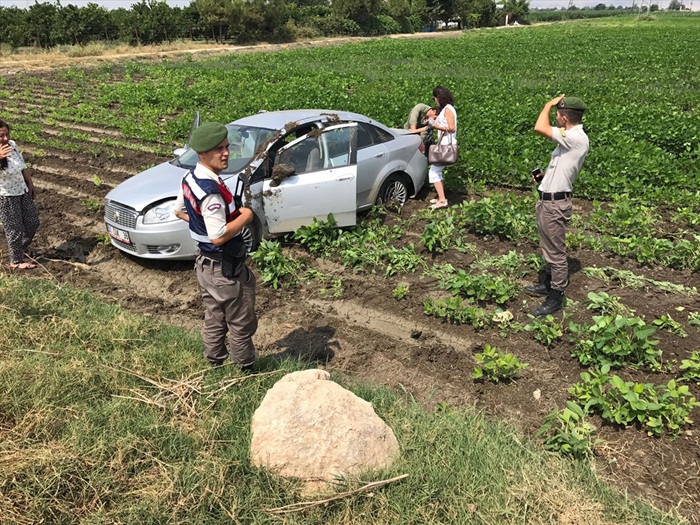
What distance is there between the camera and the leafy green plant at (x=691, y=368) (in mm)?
4066

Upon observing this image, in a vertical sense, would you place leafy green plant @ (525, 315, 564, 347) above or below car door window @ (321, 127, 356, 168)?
below

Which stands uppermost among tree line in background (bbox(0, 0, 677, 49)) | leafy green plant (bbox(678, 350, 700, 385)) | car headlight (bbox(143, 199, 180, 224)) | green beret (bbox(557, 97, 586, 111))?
tree line in background (bbox(0, 0, 677, 49))

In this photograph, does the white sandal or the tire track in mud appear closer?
the tire track in mud

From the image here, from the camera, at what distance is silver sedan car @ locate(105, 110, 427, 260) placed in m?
6.12

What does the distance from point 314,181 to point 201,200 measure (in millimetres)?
3059

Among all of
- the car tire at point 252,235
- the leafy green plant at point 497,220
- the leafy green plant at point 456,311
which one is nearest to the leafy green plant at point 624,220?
the leafy green plant at point 497,220

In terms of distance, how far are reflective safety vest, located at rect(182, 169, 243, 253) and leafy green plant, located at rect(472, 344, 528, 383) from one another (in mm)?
2316

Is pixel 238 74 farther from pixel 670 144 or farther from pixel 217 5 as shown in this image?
pixel 217 5

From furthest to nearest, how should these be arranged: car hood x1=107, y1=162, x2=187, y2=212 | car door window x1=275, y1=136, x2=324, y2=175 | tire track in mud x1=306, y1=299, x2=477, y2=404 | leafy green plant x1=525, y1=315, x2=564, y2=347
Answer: car door window x1=275, y1=136, x2=324, y2=175, car hood x1=107, y1=162, x2=187, y2=212, leafy green plant x1=525, y1=315, x2=564, y2=347, tire track in mud x1=306, y1=299, x2=477, y2=404

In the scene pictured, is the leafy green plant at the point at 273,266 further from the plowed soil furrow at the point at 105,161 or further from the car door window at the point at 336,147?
the plowed soil furrow at the point at 105,161

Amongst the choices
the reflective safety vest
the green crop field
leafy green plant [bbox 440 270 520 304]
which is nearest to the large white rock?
the reflective safety vest

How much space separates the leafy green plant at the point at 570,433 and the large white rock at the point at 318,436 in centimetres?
119

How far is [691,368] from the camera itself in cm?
422

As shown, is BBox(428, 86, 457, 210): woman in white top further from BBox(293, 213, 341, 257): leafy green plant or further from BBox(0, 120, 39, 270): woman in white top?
BBox(0, 120, 39, 270): woman in white top
